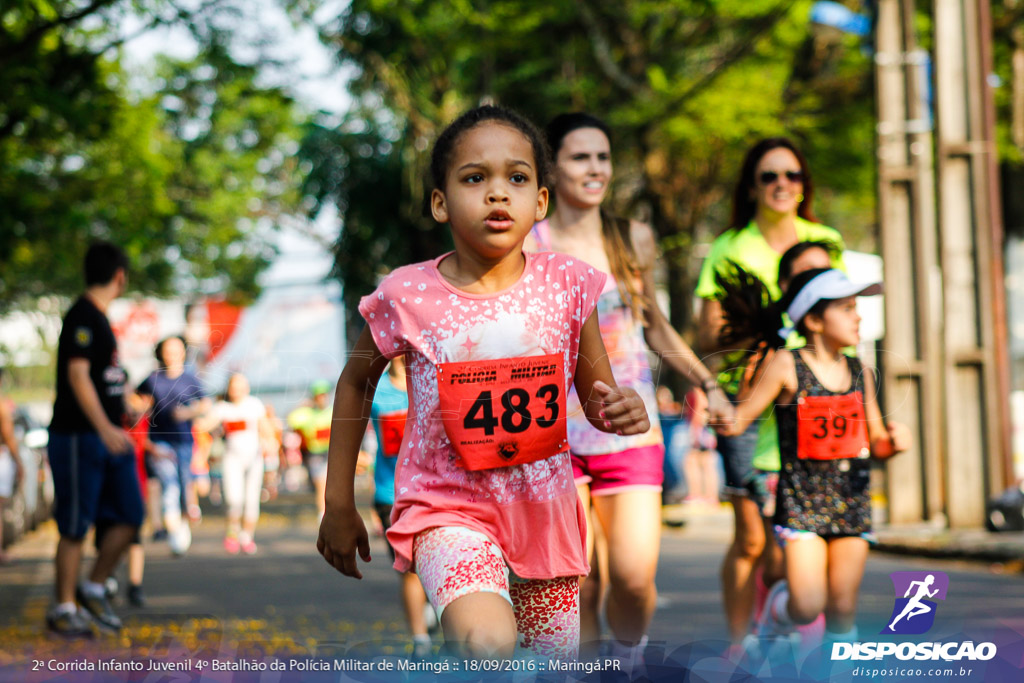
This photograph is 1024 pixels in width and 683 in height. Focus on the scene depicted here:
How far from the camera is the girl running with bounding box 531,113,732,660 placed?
14.2 ft

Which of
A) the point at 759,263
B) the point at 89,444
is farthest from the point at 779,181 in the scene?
the point at 89,444

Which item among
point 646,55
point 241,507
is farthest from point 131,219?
point 646,55

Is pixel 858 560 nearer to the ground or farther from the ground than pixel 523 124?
nearer to the ground

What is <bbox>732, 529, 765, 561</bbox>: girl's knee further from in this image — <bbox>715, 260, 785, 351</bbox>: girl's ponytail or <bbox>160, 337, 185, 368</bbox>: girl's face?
<bbox>160, 337, 185, 368</bbox>: girl's face

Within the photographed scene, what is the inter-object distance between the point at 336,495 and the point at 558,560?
568 mm

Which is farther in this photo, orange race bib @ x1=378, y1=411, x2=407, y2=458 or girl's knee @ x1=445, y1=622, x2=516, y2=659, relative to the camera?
orange race bib @ x1=378, y1=411, x2=407, y2=458

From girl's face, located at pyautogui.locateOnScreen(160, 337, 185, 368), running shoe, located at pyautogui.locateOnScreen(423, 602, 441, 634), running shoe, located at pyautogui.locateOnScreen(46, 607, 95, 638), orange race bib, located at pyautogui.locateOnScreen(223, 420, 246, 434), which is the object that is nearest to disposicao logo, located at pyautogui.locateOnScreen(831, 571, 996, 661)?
running shoe, located at pyautogui.locateOnScreen(423, 602, 441, 634)

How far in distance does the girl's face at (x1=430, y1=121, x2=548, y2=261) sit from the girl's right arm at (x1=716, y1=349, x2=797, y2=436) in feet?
5.31

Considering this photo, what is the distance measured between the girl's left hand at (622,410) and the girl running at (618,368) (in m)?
1.10

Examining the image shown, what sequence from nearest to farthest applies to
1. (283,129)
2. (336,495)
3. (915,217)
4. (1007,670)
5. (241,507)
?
(1007,670) → (336,495) → (915,217) → (241,507) → (283,129)

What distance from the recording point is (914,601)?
328 centimetres

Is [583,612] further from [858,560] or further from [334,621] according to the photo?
[334,621]

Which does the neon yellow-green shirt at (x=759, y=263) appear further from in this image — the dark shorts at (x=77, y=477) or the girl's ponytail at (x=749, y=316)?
the dark shorts at (x=77, y=477)

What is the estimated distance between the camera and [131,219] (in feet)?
50.5
